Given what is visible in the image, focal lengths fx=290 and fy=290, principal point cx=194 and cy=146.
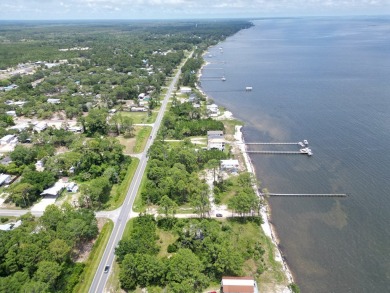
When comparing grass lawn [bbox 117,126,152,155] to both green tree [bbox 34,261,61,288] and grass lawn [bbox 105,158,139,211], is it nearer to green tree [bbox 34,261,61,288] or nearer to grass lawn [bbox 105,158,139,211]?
grass lawn [bbox 105,158,139,211]

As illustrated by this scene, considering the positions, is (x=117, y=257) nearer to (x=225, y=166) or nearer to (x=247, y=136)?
(x=225, y=166)

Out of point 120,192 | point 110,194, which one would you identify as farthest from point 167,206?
point 110,194

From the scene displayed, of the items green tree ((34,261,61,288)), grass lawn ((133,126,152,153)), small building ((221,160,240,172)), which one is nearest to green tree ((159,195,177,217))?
green tree ((34,261,61,288))

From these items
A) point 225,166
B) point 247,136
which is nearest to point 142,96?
point 247,136

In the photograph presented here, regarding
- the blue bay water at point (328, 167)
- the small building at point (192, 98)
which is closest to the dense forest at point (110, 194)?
the small building at point (192, 98)

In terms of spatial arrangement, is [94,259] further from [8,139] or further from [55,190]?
[8,139]
